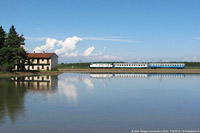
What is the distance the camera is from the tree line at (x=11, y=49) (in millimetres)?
50438

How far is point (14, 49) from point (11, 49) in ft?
2.45

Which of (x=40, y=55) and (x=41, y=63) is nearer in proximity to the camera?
(x=41, y=63)

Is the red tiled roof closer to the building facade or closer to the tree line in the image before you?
the building facade

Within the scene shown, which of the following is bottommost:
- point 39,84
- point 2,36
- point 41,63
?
point 39,84

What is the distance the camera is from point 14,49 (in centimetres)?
5188

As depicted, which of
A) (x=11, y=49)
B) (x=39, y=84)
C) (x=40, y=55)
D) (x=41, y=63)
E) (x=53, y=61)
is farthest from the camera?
(x=53, y=61)

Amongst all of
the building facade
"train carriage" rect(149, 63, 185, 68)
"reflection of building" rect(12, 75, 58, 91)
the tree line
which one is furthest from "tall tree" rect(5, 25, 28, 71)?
"train carriage" rect(149, 63, 185, 68)

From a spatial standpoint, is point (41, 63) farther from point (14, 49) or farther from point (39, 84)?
point (39, 84)

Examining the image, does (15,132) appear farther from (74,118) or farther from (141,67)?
(141,67)

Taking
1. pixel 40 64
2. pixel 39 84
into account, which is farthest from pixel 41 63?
pixel 39 84

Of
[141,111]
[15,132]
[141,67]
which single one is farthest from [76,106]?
[141,67]

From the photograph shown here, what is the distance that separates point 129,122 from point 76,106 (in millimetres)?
5125

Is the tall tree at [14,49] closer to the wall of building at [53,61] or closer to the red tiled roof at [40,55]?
the red tiled roof at [40,55]

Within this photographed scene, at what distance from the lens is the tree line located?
165ft
